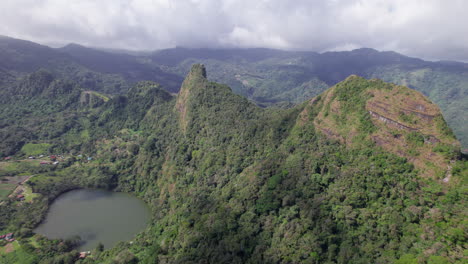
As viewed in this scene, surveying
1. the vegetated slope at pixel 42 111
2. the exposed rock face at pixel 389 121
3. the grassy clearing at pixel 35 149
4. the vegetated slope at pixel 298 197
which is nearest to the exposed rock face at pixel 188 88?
the vegetated slope at pixel 298 197

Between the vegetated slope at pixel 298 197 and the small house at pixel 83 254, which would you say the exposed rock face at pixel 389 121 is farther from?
the small house at pixel 83 254

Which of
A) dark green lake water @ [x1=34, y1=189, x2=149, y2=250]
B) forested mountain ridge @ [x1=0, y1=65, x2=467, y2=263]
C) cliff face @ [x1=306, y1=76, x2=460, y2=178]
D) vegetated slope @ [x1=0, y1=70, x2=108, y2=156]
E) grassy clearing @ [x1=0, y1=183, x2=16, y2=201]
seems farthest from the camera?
vegetated slope @ [x1=0, y1=70, x2=108, y2=156]

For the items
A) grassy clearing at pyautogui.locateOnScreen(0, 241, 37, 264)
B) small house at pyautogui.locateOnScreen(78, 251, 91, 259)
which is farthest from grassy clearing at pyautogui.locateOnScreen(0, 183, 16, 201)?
small house at pyautogui.locateOnScreen(78, 251, 91, 259)

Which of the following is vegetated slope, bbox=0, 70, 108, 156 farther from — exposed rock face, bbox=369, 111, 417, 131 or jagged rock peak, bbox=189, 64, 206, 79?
exposed rock face, bbox=369, 111, 417, 131

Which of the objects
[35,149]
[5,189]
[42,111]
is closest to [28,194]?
[5,189]

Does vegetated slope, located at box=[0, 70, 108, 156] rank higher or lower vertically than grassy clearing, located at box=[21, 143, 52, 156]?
higher

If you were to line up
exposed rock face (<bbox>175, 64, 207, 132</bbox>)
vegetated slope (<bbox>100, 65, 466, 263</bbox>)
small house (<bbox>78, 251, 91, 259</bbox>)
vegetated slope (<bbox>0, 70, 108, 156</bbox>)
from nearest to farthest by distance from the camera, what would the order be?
vegetated slope (<bbox>100, 65, 466, 263</bbox>), small house (<bbox>78, 251, 91, 259</bbox>), exposed rock face (<bbox>175, 64, 207, 132</bbox>), vegetated slope (<bbox>0, 70, 108, 156</bbox>)
